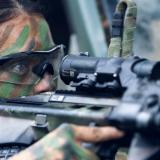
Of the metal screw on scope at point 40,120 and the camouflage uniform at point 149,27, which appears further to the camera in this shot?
the camouflage uniform at point 149,27

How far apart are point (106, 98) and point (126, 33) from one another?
0.62m

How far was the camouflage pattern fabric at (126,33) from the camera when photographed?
2.79m

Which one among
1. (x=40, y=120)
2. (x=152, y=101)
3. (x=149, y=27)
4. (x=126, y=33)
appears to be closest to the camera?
(x=152, y=101)

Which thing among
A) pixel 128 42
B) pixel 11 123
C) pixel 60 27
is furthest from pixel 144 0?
pixel 11 123

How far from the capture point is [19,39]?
280cm

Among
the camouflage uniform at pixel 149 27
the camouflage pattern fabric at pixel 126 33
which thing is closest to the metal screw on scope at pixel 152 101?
the camouflage pattern fabric at pixel 126 33

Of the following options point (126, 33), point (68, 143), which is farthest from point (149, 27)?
point (68, 143)

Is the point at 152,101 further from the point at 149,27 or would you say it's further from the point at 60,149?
the point at 149,27

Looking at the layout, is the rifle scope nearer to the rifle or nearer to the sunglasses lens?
the rifle

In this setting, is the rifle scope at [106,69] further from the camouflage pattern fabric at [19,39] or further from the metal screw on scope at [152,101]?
the camouflage pattern fabric at [19,39]

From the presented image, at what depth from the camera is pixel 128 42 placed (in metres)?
2.80

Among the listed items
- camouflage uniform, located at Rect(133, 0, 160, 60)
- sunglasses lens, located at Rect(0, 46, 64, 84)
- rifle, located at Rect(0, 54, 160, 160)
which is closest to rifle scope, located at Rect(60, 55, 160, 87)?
rifle, located at Rect(0, 54, 160, 160)

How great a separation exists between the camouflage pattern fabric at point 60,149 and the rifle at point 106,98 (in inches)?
2.7

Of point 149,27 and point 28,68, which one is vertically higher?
point 28,68
